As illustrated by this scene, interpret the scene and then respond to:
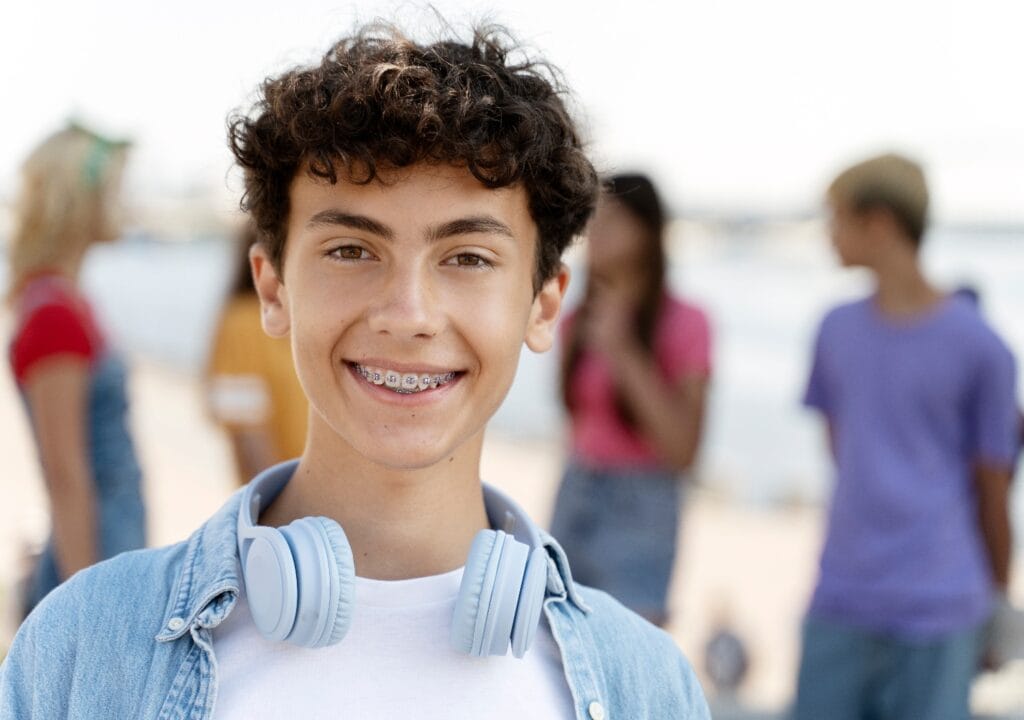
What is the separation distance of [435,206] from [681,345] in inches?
85.9

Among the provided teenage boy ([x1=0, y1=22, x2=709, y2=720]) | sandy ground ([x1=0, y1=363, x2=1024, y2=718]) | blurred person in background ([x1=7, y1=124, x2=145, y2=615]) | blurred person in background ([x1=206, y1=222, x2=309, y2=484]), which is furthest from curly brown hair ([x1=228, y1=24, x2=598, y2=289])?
sandy ground ([x1=0, y1=363, x2=1024, y2=718])

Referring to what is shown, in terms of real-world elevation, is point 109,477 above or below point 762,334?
below

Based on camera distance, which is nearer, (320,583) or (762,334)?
(320,583)

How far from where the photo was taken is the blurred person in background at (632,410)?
3.32 metres

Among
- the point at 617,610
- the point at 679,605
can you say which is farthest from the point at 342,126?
the point at 679,605

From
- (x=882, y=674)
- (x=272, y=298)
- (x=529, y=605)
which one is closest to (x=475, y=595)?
(x=529, y=605)

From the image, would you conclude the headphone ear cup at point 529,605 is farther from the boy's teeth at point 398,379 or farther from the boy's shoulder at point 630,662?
the boy's teeth at point 398,379

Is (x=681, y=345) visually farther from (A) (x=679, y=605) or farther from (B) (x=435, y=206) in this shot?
(A) (x=679, y=605)

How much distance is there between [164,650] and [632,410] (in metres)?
2.21

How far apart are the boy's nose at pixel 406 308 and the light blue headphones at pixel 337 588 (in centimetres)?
24

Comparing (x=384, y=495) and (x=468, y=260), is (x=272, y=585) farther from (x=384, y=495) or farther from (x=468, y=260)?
(x=468, y=260)

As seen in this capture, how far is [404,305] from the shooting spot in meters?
1.29

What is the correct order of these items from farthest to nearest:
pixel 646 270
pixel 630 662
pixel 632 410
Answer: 1. pixel 646 270
2. pixel 632 410
3. pixel 630 662

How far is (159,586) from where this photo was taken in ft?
4.34
